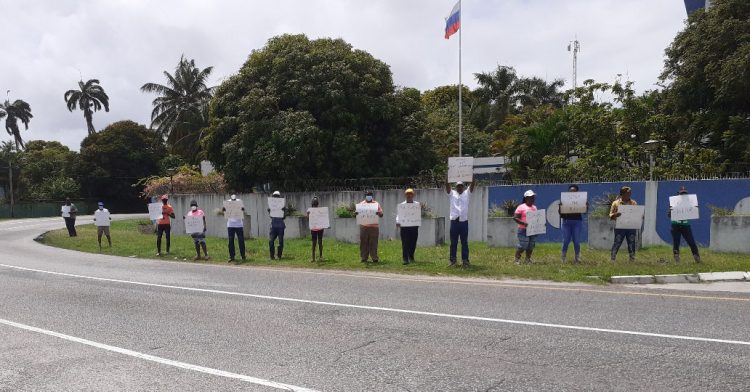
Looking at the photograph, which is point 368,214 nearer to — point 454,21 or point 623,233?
point 623,233

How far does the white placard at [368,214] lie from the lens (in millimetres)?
13578

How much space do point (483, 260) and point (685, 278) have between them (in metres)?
4.27

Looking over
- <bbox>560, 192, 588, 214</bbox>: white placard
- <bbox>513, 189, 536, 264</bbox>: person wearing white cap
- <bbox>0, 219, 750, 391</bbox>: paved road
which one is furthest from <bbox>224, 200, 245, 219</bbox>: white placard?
<bbox>560, 192, 588, 214</bbox>: white placard

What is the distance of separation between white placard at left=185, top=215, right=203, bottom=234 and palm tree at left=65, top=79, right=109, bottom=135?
59084 mm

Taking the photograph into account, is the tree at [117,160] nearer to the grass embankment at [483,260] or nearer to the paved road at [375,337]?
the grass embankment at [483,260]

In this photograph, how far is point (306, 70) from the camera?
23500mm

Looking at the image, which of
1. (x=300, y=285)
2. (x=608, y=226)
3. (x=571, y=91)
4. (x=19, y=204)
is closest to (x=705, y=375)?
(x=300, y=285)

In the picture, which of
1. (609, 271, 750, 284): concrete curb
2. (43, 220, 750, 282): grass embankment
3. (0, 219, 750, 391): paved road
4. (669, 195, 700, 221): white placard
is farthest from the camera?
(669, 195, 700, 221): white placard

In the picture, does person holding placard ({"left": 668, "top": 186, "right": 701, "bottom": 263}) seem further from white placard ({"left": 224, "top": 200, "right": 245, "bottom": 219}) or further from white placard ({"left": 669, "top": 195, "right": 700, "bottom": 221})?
white placard ({"left": 224, "top": 200, "right": 245, "bottom": 219})

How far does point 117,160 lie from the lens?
57.6m

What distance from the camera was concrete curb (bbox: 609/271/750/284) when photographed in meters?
10.2

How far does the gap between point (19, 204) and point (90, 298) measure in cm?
5821

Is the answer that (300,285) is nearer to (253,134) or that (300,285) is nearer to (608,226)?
(608,226)

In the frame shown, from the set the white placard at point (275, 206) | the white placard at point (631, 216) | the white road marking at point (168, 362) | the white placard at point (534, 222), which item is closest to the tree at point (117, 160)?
the white placard at point (275, 206)
